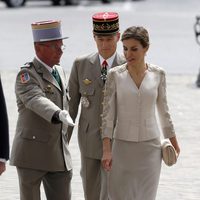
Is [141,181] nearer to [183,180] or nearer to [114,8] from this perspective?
[183,180]

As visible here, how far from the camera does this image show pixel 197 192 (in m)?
9.06

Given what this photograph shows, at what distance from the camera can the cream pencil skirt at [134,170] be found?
6.61 meters

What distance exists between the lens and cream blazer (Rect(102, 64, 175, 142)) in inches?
257

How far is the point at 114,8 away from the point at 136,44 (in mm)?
25409

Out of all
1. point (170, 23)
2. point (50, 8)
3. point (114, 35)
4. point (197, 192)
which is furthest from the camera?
point (50, 8)

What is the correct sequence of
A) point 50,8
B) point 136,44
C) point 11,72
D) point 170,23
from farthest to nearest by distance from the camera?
point 50,8, point 170,23, point 11,72, point 136,44

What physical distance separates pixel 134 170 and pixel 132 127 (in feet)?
0.97

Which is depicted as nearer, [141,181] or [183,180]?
[141,181]

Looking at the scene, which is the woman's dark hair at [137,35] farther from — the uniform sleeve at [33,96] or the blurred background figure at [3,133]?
the blurred background figure at [3,133]

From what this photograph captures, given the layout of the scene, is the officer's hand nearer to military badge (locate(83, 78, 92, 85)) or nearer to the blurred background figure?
the blurred background figure

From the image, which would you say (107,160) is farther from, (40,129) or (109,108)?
(40,129)

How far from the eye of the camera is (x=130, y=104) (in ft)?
21.4

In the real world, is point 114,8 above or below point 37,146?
below

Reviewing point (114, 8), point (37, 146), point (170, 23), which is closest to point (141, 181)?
point (37, 146)
